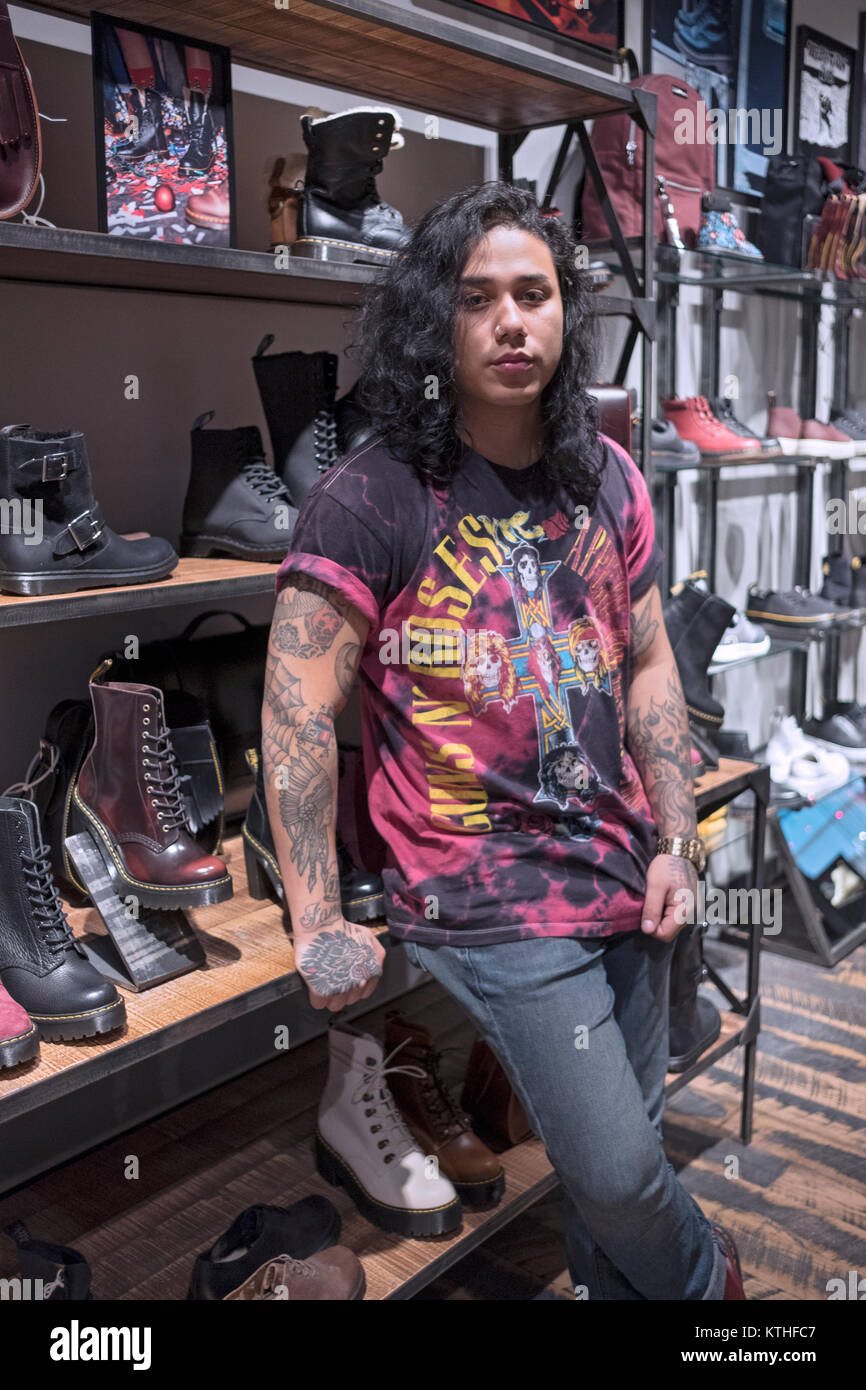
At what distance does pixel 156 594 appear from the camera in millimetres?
1633

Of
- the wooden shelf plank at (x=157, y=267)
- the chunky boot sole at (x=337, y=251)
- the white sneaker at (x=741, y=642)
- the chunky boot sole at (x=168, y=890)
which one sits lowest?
the chunky boot sole at (x=168, y=890)

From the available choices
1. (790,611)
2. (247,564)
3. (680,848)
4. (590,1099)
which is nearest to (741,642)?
(790,611)

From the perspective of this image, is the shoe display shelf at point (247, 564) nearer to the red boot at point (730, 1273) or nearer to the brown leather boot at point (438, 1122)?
the brown leather boot at point (438, 1122)

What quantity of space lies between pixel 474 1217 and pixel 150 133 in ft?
6.00

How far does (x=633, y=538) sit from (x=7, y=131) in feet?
3.50

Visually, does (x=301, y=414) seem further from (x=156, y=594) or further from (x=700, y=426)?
(x=700, y=426)

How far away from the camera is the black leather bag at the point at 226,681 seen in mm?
2008

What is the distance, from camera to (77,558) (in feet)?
5.21

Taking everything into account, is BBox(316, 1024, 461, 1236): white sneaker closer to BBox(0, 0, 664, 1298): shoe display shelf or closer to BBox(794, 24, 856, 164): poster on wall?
BBox(0, 0, 664, 1298): shoe display shelf

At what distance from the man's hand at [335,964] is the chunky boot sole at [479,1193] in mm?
597

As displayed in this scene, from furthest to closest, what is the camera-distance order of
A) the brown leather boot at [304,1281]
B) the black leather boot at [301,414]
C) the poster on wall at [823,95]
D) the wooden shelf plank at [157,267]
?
the poster on wall at [823,95] < the black leather boot at [301,414] < the brown leather boot at [304,1281] < the wooden shelf plank at [157,267]

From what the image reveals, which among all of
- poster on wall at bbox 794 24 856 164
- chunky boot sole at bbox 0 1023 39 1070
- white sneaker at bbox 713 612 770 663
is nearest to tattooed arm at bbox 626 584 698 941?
chunky boot sole at bbox 0 1023 39 1070

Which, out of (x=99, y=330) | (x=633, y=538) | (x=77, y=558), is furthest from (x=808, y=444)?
(x=77, y=558)

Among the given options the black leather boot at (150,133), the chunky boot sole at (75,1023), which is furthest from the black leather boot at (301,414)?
the chunky boot sole at (75,1023)
